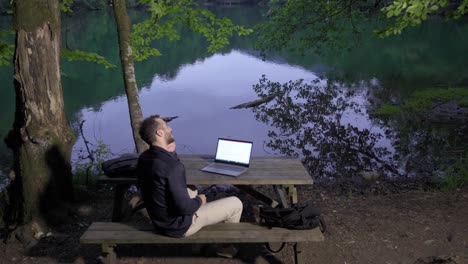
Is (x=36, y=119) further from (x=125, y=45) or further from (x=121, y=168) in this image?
(x=125, y=45)

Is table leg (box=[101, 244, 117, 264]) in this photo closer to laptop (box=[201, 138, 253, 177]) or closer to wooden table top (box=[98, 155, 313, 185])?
wooden table top (box=[98, 155, 313, 185])

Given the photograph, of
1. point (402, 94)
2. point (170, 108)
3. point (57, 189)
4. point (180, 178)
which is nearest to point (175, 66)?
point (170, 108)

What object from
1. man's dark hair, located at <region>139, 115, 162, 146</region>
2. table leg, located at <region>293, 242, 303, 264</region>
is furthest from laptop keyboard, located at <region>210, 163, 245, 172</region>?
man's dark hair, located at <region>139, 115, 162, 146</region>

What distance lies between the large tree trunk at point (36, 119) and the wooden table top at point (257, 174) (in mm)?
808

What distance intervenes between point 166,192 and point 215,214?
0.57m

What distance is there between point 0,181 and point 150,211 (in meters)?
7.17

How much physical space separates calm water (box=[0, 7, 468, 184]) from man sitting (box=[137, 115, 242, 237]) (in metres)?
5.23

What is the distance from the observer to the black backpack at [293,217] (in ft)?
13.5

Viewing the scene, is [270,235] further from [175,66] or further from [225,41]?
[175,66]

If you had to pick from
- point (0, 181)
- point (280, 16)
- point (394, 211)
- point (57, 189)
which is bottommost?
point (0, 181)

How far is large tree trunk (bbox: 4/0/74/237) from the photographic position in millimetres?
5086

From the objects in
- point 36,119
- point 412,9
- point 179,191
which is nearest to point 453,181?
point 412,9

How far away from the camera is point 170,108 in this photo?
58.7ft

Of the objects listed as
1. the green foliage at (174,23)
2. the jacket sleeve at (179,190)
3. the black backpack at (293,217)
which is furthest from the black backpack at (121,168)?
the green foliage at (174,23)
